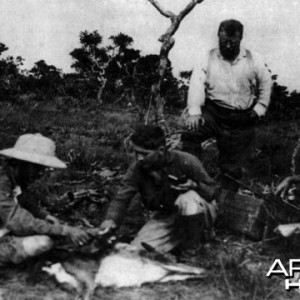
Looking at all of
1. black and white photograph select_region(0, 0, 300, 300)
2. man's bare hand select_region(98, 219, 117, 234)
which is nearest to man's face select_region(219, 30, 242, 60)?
black and white photograph select_region(0, 0, 300, 300)

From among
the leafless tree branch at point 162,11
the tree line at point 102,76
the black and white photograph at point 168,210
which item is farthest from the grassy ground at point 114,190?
the tree line at point 102,76

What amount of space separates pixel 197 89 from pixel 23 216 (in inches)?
85.2

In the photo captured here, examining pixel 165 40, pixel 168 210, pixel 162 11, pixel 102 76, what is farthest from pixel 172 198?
pixel 102 76

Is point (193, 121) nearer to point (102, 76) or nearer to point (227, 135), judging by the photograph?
point (227, 135)

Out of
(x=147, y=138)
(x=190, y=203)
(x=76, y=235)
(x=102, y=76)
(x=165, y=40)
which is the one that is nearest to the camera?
(x=76, y=235)

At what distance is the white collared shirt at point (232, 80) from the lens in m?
4.63

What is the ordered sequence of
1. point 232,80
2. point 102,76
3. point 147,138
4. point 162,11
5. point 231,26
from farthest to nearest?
point 102,76 < point 162,11 < point 232,80 < point 231,26 < point 147,138

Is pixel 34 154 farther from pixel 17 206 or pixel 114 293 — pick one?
pixel 114 293

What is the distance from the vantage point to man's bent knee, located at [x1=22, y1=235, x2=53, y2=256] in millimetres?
3150

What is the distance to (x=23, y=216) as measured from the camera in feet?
10.4

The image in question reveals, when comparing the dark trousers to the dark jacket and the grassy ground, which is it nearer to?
the grassy ground

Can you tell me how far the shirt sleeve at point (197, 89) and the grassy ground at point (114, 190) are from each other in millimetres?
1143

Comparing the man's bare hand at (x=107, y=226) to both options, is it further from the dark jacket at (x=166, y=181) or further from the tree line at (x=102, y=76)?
the tree line at (x=102, y=76)

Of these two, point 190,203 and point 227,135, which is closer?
point 190,203
